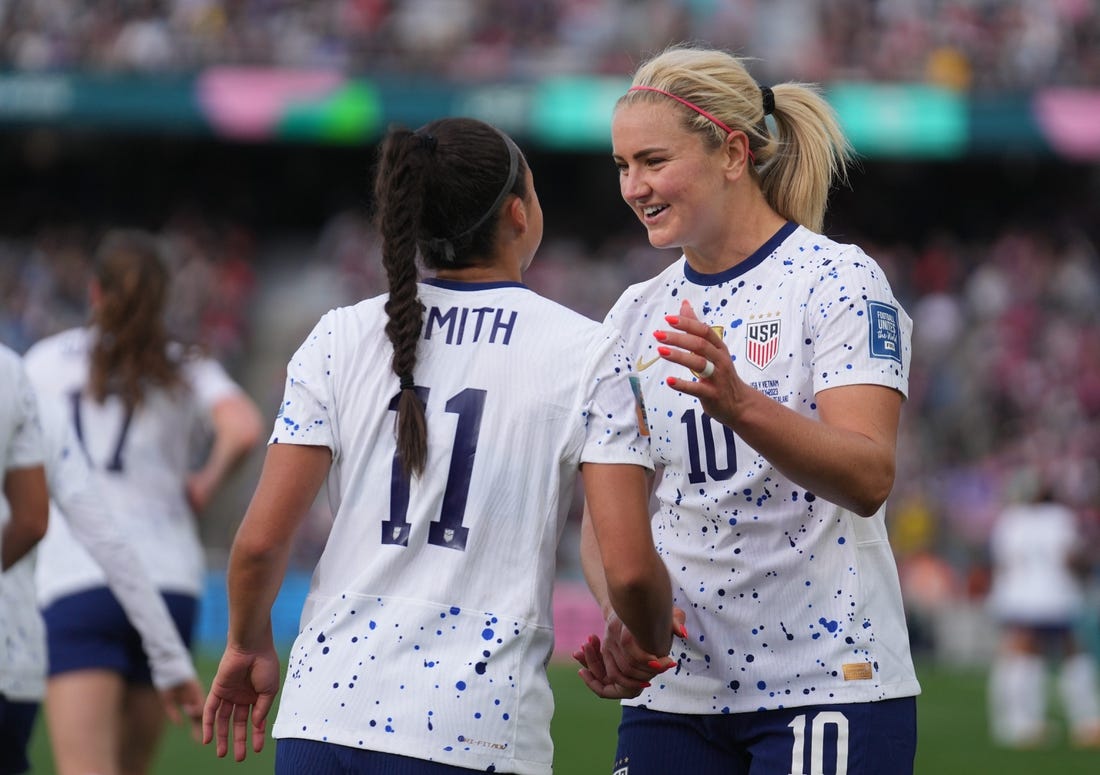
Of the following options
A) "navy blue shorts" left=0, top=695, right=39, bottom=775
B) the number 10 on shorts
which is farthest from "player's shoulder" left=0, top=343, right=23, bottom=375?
the number 10 on shorts

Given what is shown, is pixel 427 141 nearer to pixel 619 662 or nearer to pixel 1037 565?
pixel 619 662

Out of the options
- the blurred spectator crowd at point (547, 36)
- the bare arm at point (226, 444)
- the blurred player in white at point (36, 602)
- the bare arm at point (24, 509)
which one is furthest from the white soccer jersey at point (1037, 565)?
the blurred spectator crowd at point (547, 36)

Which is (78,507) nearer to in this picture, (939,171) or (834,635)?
(834,635)

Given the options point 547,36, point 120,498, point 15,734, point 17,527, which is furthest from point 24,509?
point 547,36

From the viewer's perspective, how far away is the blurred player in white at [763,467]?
330 cm

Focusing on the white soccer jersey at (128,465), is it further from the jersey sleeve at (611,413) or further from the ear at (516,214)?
the jersey sleeve at (611,413)

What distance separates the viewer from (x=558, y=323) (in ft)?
10.3

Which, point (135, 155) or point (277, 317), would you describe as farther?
point (135, 155)

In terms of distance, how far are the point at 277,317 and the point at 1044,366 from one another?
10.6 meters

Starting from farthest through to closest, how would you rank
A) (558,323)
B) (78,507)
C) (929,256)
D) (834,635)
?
(929,256), (78,507), (834,635), (558,323)

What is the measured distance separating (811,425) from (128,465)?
320 centimetres

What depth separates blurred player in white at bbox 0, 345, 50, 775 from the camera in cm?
395

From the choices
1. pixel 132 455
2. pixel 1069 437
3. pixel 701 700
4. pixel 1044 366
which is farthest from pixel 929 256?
pixel 701 700

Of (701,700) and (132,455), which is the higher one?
(132,455)
